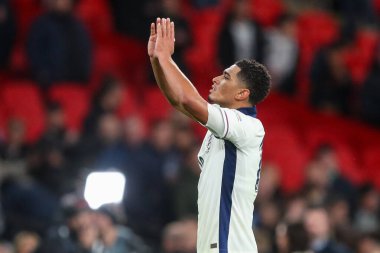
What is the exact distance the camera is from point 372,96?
1457 centimetres

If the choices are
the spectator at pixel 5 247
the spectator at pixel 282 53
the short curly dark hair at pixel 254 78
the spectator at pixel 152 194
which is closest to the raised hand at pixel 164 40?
the short curly dark hair at pixel 254 78

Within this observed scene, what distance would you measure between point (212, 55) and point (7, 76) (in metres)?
2.64

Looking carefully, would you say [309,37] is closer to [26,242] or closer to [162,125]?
[162,125]

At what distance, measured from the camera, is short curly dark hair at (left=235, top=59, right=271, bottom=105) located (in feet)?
22.3

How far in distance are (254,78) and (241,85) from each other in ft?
0.27

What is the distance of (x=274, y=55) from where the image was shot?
46.3ft

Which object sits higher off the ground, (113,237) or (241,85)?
(241,85)

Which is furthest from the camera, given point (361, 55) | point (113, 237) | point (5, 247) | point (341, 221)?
point (361, 55)

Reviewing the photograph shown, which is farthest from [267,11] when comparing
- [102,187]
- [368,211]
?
[102,187]

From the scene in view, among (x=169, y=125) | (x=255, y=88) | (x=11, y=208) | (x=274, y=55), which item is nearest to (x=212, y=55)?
(x=274, y=55)

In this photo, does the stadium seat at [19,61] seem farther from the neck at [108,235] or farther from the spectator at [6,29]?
the neck at [108,235]

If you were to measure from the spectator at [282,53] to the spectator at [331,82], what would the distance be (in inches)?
10.9

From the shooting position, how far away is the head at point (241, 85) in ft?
22.2

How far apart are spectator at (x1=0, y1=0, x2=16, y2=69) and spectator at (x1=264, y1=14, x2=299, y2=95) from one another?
10.8 feet
